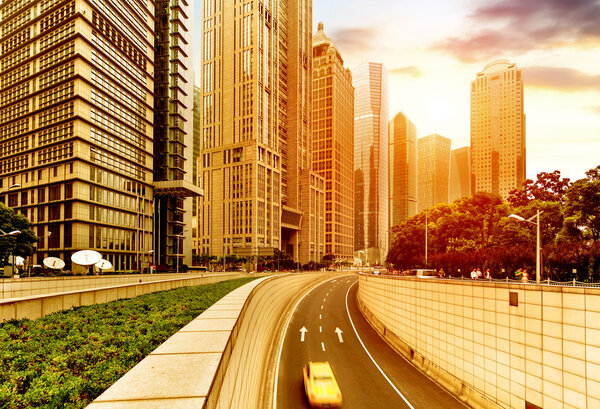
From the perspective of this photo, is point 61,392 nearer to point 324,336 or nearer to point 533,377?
point 533,377

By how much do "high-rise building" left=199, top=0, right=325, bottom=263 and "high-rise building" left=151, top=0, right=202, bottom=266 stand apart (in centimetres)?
4482

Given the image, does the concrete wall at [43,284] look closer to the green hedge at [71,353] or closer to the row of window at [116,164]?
the green hedge at [71,353]

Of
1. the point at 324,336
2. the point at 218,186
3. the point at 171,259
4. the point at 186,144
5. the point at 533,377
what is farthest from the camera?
the point at 218,186

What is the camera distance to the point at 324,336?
1560 inches

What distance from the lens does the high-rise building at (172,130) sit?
94000 millimetres

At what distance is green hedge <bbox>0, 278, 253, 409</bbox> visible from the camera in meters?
6.01

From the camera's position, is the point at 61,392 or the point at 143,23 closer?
the point at 61,392

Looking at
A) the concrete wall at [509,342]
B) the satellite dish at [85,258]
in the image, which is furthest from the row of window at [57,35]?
the concrete wall at [509,342]

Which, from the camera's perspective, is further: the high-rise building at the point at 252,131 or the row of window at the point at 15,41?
the high-rise building at the point at 252,131

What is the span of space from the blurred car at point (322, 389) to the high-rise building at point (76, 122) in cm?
5614

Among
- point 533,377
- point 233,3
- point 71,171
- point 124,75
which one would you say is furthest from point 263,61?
point 533,377

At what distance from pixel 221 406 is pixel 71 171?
245 ft

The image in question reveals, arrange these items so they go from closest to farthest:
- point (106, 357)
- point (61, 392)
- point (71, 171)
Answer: point (61, 392) < point (106, 357) < point (71, 171)

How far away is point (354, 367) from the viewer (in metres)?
29.6
